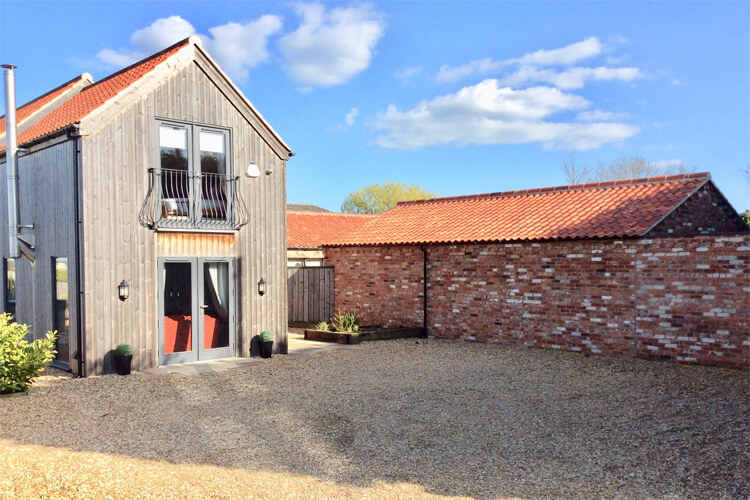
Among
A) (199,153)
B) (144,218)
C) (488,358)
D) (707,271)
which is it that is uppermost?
(199,153)

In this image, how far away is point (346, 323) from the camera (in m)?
16.0

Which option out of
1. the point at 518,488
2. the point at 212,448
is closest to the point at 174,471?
→ the point at 212,448

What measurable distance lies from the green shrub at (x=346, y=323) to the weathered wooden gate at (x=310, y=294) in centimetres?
140

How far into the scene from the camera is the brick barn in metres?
10.9

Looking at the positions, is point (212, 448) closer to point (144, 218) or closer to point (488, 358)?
point (144, 218)

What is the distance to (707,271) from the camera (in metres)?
10.8

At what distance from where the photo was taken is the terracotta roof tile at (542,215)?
12.8 meters

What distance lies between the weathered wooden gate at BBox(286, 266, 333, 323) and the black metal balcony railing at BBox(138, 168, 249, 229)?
6.16 meters

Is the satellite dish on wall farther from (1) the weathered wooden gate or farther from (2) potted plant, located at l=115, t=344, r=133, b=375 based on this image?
(1) the weathered wooden gate

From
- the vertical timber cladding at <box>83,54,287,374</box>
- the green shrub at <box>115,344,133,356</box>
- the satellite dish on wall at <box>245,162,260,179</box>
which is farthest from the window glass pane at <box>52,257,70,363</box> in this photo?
the satellite dish on wall at <box>245,162,260,179</box>

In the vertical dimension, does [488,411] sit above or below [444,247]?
below

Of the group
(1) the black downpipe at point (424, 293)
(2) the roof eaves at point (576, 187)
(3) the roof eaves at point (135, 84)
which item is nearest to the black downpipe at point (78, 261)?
(3) the roof eaves at point (135, 84)

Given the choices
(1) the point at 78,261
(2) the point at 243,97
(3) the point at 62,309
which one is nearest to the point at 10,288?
(3) the point at 62,309

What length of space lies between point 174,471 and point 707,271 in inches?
376
